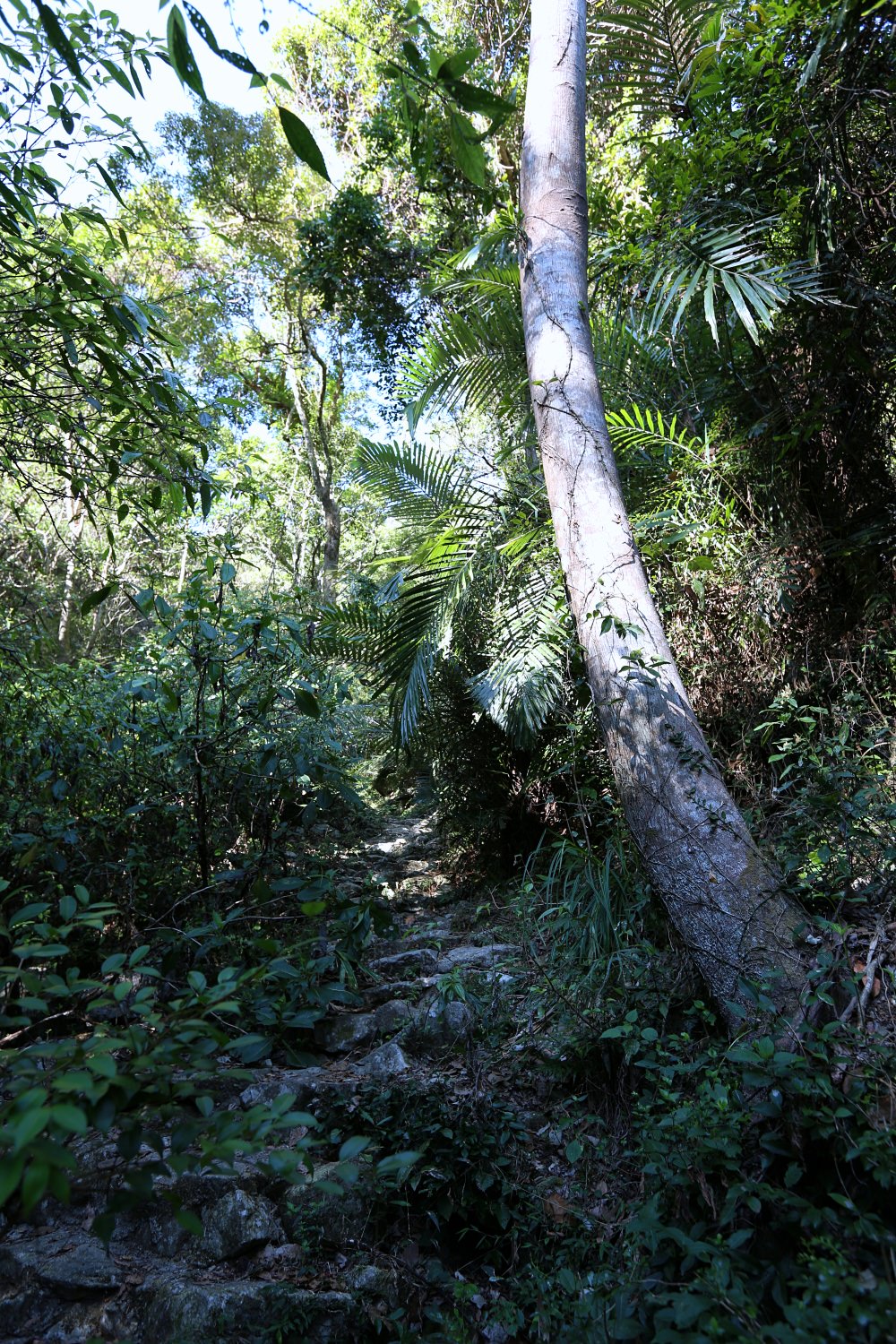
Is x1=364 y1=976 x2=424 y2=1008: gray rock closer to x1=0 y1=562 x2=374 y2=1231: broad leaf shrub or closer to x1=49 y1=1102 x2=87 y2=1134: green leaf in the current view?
x1=0 y1=562 x2=374 y2=1231: broad leaf shrub

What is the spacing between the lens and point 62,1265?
1995mm

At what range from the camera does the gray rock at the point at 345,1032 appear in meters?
3.08

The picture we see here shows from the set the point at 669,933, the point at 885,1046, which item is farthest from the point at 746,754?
the point at 885,1046

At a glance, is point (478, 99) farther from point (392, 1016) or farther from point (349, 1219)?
point (392, 1016)

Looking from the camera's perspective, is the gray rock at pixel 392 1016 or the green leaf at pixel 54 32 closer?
the green leaf at pixel 54 32

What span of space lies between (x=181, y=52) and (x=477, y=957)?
346 centimetres

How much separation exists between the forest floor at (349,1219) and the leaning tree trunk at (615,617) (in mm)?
830

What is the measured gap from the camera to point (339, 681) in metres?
3.70

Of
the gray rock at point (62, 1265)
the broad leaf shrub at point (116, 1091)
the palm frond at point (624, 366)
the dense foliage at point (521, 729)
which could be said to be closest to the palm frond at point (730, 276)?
the dense foliage at point (521, 729)

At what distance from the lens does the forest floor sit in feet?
6.16

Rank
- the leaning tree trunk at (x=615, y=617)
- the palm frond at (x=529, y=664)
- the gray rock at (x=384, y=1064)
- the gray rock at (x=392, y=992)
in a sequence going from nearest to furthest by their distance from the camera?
the leaning tree trunk at (x=615, y=617), the gray rock at (x=384, y=1064), the gray rock at (x=392, y=992), the palm frond at (x=529, y=664)

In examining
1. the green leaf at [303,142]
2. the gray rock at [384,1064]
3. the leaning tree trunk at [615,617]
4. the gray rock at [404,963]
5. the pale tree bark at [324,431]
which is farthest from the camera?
the pale tree bark at [324,431]

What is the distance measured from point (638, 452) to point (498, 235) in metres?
1.45

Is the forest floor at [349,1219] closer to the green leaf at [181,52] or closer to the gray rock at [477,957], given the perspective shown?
the gray rock at [477,957]
